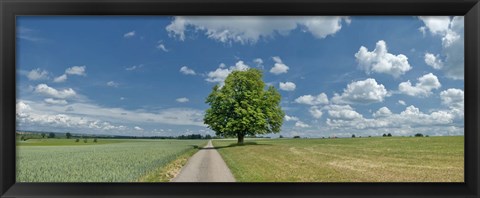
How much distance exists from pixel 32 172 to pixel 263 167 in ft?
6.28

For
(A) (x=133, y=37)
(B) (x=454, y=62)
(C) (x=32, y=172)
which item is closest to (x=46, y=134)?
(C) (x=32, y=172)

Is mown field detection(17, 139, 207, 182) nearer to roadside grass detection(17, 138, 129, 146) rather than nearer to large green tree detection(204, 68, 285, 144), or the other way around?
roadside grass detection(17, 138, 129, 146)

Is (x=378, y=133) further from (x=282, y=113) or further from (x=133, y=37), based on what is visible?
(x=133, y=37)

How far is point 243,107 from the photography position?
6.15 meters

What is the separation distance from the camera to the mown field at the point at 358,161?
2.93 metres

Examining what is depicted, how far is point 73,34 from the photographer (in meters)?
3.06

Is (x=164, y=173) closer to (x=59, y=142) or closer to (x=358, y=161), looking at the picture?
(x=59, y=142)

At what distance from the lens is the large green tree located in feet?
12.6

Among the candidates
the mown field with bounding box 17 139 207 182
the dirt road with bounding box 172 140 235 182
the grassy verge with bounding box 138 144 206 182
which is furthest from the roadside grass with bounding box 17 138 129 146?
the dirt road with bounding box 172 140 235 182

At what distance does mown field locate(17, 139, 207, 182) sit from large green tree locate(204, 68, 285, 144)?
0.82 m
